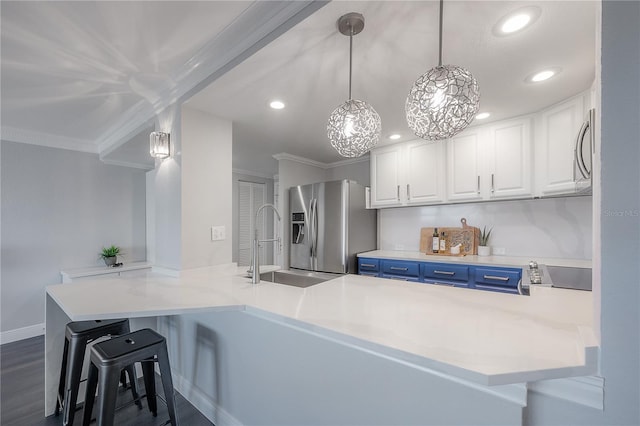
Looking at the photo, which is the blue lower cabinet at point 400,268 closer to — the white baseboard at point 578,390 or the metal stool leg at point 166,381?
the white baseboard at point 578,390

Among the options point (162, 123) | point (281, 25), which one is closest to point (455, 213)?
point (281, 25)

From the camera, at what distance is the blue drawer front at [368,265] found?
3146mm

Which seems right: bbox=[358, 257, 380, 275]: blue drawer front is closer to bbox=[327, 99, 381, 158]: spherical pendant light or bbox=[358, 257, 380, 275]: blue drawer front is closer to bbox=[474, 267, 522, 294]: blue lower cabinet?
bbox=[474, 267, 522, 294]: blue lower cabinet

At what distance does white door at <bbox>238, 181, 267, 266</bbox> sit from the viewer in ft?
17.4

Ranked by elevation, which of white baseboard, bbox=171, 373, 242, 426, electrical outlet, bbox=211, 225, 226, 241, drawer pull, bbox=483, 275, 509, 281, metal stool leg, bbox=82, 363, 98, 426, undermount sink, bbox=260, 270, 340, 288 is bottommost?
white baseboard, bbox=171, 373, 242, 426

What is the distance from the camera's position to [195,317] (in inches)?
73.2

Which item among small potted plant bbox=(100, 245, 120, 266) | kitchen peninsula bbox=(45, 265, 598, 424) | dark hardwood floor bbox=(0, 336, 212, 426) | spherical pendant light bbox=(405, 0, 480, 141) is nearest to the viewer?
kitchen peninsula bbox=(45, 265, 598, 424)

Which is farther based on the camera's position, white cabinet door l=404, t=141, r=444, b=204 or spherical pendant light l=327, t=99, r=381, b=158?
white cabinet door l=404, t=141, r=444, b=204

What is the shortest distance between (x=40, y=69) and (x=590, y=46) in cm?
352

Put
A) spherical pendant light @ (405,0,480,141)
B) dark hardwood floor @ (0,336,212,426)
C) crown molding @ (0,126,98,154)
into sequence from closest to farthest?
spherical pendant light @ (405,0,480,141) → dark hardwood floor @ (0,336,212,426) → crown molding @ (0,126,98,154)

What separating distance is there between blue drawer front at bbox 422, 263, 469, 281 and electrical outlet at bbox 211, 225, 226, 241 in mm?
2044

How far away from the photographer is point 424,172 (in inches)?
124

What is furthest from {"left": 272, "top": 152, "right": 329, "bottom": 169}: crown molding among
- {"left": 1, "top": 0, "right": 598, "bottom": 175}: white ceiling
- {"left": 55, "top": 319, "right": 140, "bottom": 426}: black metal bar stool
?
{"left": 55, "top": 319, "right": 140, "bottom": 426}: black metal bar stool

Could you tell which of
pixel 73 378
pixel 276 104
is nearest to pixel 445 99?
pixel 276 104
